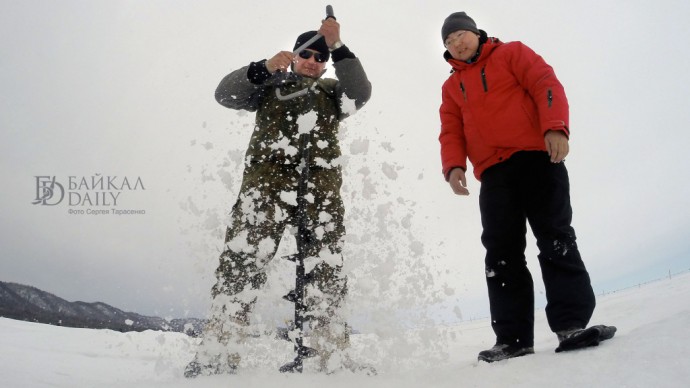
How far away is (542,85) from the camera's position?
88.5 inches

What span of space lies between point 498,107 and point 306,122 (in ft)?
3.81

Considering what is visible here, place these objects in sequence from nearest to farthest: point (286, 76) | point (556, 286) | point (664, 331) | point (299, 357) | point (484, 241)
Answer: point (664, 331)
point (556, 286)
point (299, 357)
point (484, 241)
point (286, 76)

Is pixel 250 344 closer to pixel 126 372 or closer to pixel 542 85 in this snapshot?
pixel 126 372

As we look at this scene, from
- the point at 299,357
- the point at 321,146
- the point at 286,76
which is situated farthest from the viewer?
the point at 286,76

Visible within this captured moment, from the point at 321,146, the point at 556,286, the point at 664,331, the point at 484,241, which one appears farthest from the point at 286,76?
the point at 664,331

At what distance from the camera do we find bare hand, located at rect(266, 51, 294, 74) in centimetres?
262

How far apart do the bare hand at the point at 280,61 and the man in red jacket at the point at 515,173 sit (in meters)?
0.99

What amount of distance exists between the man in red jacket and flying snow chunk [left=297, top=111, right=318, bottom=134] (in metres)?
0.87

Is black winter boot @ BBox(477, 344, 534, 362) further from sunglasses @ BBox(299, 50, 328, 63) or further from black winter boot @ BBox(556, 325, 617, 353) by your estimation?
sunglasses @ BBox(299, 50, 328, 63)

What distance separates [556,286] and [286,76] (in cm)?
208

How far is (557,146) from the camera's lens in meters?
2.08

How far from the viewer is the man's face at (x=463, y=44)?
99.6 inches

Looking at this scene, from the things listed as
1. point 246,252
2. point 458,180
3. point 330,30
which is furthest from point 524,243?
point 330,30

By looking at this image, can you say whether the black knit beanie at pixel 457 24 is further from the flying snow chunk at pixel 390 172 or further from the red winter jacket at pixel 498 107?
the flying snow chunk at pixel 390 172
